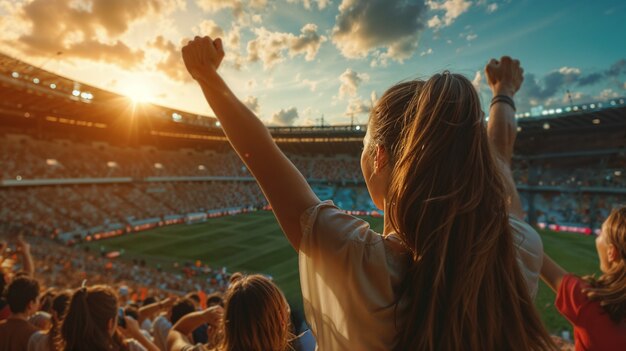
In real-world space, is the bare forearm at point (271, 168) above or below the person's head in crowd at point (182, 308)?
above

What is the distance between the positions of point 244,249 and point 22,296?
24276 millimetres

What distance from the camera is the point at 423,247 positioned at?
107 cm

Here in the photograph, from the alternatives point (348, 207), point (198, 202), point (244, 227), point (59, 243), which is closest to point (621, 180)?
point (348, 207)

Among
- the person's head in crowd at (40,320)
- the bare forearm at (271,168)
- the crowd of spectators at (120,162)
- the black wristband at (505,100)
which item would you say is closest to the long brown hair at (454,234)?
the bare forearm at (271,168)

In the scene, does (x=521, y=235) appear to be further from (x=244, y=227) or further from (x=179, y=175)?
(x=179, y=175)

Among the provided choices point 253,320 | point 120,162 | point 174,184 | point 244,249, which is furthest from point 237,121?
point 174,184

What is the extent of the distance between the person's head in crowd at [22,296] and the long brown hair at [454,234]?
4.75 m

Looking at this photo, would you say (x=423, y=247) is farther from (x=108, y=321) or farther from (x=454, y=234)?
(x=108, y=321)

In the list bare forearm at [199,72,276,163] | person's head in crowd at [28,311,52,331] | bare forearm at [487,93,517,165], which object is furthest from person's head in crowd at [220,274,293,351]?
person's head in crowd at [28,311,52,331]

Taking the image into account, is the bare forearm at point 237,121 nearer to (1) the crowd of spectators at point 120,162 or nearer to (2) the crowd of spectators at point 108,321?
(2) the crowd of spectators at point 108,321

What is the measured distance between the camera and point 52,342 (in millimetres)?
3369

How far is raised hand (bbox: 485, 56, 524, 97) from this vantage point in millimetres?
2121

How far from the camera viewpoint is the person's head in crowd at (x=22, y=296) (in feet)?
13.4

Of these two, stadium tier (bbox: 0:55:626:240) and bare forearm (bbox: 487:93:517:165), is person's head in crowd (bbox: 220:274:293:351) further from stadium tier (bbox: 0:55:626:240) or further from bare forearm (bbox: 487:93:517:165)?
stadium tier (bbox: 0:55:626:240)
